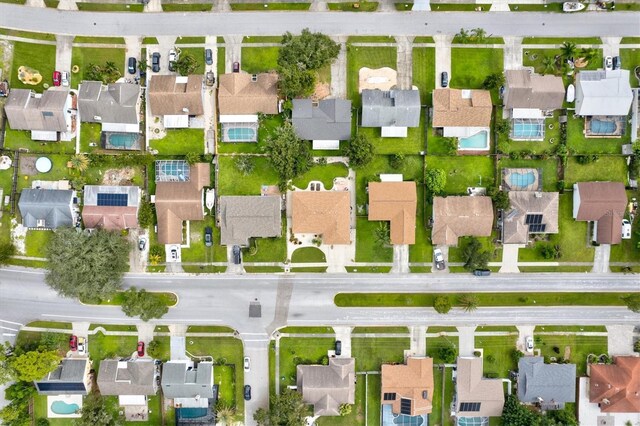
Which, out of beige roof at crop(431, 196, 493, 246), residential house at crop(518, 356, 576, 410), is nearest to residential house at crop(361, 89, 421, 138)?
beige roof at crop(431, 196, 493, 246)

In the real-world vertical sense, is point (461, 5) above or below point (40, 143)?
above

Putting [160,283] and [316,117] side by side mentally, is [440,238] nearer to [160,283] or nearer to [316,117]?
[316,117]

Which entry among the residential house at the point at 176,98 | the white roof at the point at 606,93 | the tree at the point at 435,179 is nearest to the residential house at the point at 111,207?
the residential house at the point at 176,98

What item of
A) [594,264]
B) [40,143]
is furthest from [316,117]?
[594,264]

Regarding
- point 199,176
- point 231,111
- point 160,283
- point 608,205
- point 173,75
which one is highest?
point 173,75

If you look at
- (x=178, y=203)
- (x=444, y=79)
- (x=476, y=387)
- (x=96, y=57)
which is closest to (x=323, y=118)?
(x=444, y=79)

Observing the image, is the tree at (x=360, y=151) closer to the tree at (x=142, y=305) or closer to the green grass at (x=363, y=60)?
the green grass at (x=363, y=60)

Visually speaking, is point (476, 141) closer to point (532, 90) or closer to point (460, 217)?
point (532, 90)
